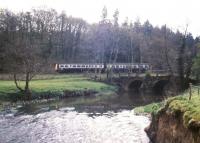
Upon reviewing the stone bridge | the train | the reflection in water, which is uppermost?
the train

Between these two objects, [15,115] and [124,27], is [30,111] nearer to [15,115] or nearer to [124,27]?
[15,115]

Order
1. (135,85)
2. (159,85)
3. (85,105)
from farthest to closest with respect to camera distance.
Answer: (135,85)
(159,85)
(85,105)

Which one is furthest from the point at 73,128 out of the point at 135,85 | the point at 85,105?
the point at 135,85

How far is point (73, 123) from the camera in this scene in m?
43.8

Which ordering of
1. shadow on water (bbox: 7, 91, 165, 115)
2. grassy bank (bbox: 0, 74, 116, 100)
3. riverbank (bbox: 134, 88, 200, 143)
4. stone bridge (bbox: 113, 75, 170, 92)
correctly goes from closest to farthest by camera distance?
riverbank (bbox: 134, 88, 200, 143) < shadow on water (bbox: 7, 91, 165, 115) < grassy bank (bbox: 0, 74, 116, 100) < stone bridge (bbox: 113, 75, 170, 92)

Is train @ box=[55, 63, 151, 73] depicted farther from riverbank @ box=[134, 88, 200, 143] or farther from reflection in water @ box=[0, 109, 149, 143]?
riverbank @ box=[134, 88, 200, 143]

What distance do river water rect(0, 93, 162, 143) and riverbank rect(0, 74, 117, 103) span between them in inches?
178

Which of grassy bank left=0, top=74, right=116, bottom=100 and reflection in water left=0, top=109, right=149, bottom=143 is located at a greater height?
grassy bank left=0, top=74, right=116, bottom=100

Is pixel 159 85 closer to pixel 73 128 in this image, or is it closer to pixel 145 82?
pixel 145 82

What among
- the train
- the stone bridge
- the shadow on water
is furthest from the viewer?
the train

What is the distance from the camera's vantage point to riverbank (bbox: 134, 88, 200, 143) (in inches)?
898

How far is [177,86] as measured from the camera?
84.1 meters

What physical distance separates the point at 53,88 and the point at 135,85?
33.2 m

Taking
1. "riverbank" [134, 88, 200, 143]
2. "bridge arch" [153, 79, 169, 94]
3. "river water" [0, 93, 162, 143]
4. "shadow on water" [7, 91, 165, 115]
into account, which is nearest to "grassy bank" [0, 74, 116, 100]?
"shadow on water" [7, 91, 165, 115]
